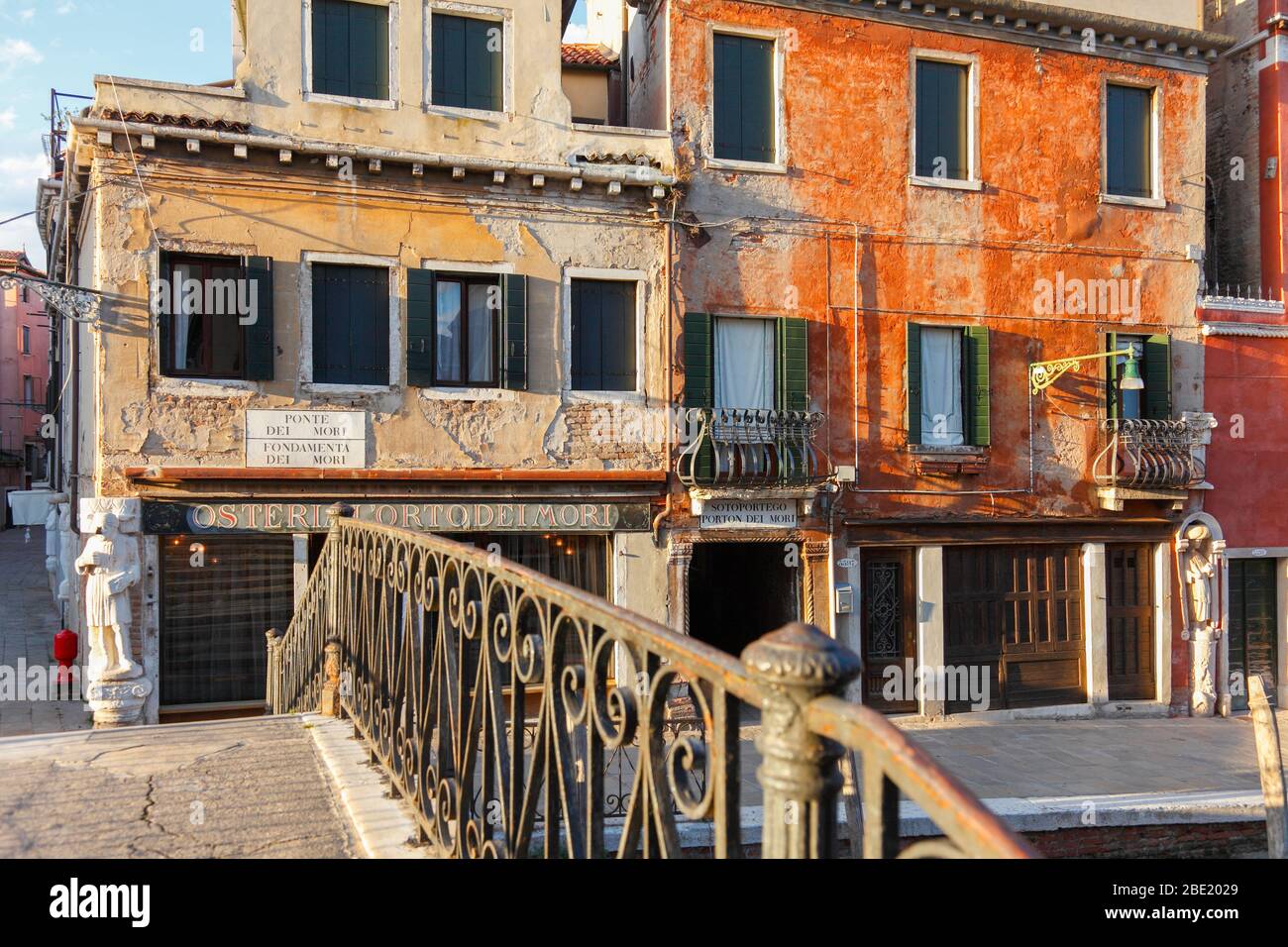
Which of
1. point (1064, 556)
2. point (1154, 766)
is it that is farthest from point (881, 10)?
point (1154, 766)

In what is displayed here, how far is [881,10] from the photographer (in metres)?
14.0

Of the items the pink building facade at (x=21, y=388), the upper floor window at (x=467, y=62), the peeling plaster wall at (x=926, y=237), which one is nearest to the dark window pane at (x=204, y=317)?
the upper floor window at (x=467, y=62)

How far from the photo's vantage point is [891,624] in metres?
14.0

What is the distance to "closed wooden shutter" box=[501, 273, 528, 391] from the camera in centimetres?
1232

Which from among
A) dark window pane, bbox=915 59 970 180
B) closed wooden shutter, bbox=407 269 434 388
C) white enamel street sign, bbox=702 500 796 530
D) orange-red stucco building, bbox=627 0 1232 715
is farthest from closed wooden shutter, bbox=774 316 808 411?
closed wooden shutter, bbox=407 269 434 388

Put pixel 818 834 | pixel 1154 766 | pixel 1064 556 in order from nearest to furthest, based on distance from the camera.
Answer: pixel 818 834 → pixel 1154 766 → pixel 1064 556

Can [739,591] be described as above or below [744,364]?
below

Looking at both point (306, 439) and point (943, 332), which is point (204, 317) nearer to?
point (306, 439)

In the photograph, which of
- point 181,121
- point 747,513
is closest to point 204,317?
point 181,121

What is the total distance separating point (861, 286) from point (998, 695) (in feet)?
20.5

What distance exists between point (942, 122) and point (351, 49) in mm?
8328

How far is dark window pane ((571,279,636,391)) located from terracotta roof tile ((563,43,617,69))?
424cm

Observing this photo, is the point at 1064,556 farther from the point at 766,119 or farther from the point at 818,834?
the point at 818,834

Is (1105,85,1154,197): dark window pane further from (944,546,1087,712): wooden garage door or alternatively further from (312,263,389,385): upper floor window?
(312,263,389,385): upper floor window
